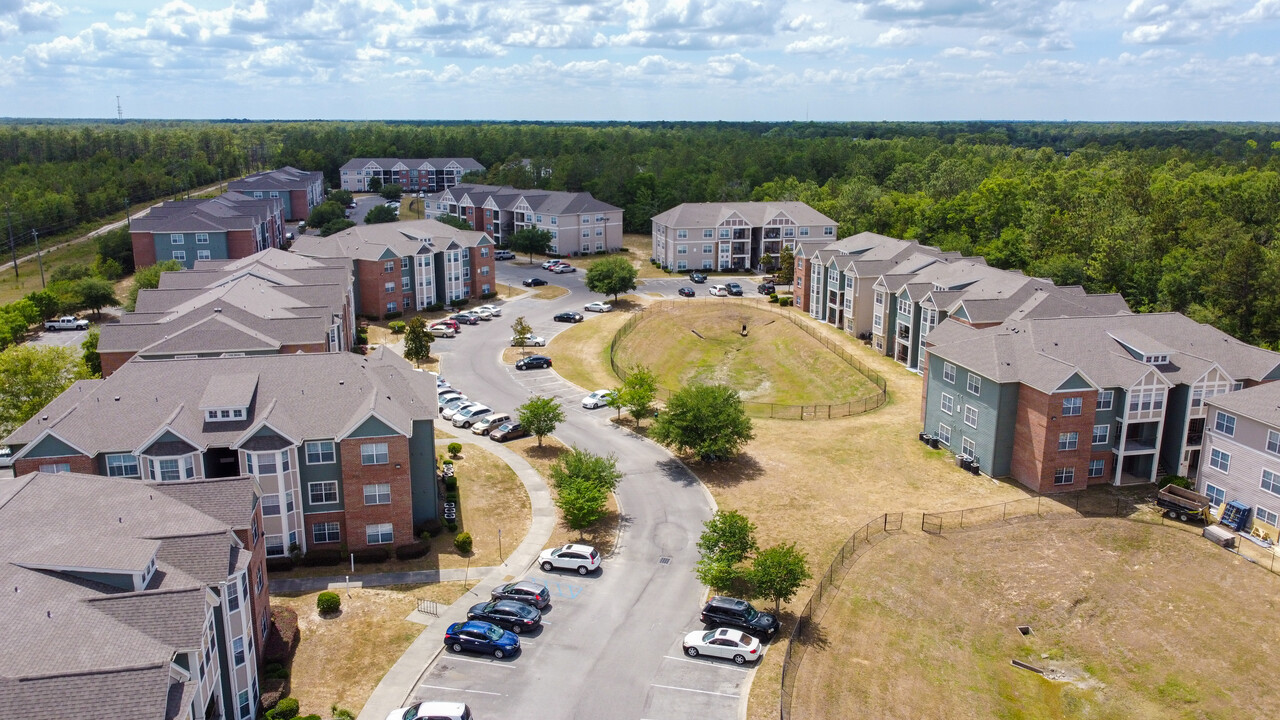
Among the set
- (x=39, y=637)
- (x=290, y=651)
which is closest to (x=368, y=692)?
(x=290, y=651)

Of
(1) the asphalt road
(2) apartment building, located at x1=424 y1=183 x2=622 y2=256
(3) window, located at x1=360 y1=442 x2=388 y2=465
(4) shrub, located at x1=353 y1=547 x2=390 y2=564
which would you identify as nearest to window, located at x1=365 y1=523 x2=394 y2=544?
(4) shrub, located at x1=353 y1=547 x2=390 y2=564

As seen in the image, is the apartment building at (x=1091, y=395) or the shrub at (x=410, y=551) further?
the apartment building at (x=1091, y=395)

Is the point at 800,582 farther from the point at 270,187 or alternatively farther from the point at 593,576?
the point at 270,187

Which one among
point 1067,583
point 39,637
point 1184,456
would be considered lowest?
point 1067,583

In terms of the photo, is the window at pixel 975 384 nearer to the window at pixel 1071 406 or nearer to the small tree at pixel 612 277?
the window at pixel 1071 406

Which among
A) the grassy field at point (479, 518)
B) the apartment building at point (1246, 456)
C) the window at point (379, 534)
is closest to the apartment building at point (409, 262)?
the grassy field at point (479, 518)
